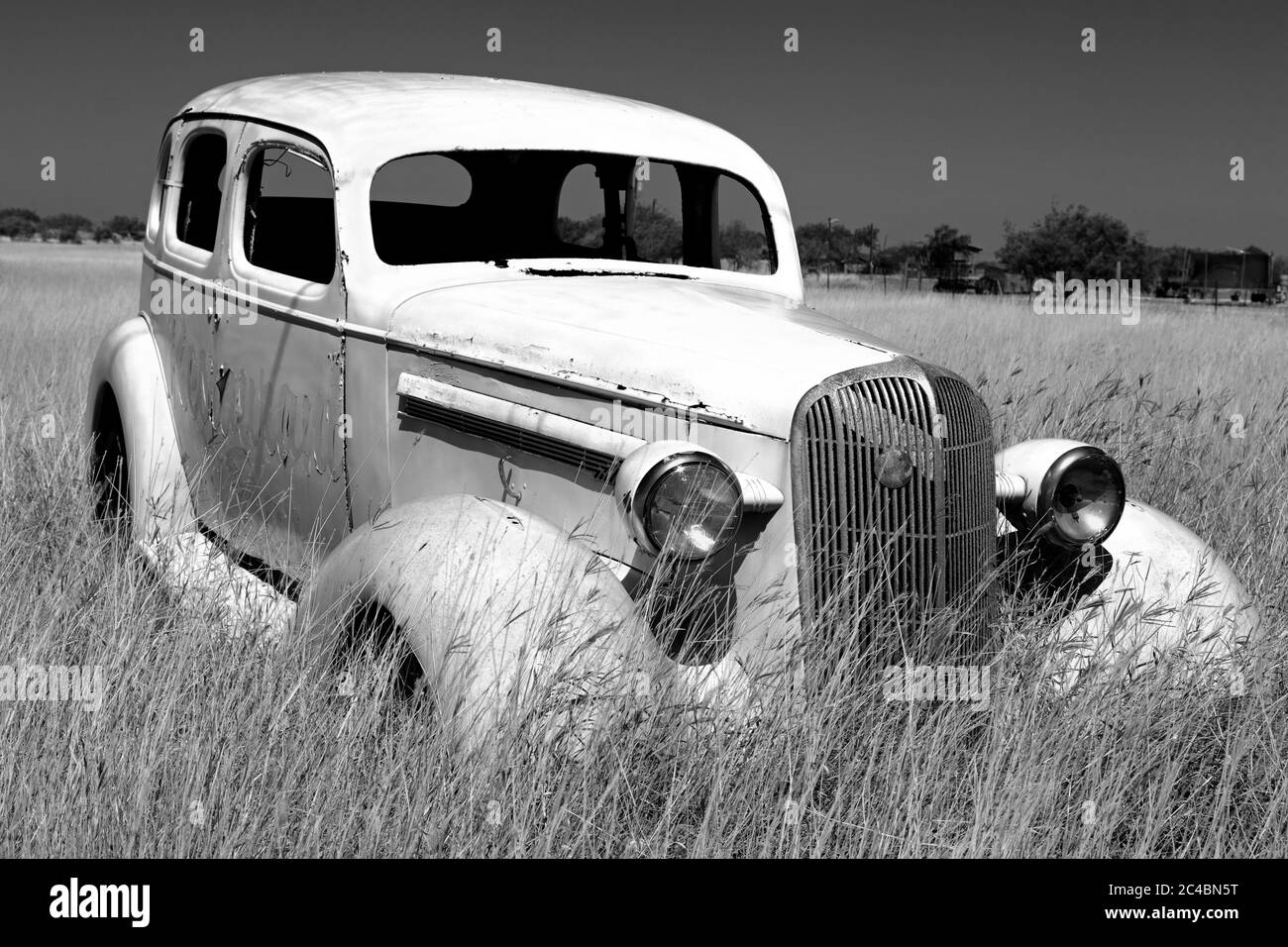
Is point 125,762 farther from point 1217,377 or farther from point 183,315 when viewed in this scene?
point 1217,377

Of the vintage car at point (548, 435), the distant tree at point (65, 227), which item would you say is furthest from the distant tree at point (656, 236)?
the distant tree at point (65, 227)

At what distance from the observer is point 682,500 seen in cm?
276

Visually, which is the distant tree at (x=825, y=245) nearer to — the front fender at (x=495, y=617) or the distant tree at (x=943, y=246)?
the distant tree at (x=943, y=246)

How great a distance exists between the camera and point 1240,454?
6.16m

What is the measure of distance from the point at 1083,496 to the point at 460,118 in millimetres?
2364

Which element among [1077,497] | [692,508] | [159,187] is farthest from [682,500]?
[159,187]

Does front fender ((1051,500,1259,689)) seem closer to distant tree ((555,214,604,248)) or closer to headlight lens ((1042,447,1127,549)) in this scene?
headlight lens ((1042,447,1127,549))

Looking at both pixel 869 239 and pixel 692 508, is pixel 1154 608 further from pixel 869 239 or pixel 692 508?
pixel 869 239

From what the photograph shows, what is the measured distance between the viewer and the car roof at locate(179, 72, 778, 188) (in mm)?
3834

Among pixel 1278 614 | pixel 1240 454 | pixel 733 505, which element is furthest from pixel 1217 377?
pixel 733 505

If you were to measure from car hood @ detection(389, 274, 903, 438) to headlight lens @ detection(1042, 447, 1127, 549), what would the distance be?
2.53 ft

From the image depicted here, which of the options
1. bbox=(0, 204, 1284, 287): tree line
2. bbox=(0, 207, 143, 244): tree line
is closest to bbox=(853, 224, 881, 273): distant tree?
bbox=(0, 204, 1284, 287): tree line

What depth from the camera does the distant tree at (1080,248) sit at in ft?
154

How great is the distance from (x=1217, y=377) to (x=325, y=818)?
8.36 meters
